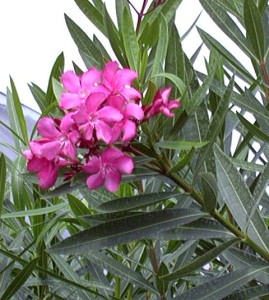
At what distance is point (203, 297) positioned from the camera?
0.55 meters

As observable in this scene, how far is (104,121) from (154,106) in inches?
1.9

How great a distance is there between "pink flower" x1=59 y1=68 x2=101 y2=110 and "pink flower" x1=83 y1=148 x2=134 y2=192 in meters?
0.05

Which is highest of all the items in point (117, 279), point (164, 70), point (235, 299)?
point (164, 70)

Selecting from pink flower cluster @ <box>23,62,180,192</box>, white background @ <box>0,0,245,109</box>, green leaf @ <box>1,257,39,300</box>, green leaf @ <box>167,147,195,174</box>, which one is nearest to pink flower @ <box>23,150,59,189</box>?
pink flower cluster @ <box>23,62,180,192</box>

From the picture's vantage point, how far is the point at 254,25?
2.01 ft

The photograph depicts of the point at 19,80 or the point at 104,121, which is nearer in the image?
the point at 104,121

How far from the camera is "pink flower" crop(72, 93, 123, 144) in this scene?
0.45m

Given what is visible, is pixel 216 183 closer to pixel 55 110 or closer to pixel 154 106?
pixel 154 106

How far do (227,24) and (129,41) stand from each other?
0.18 metres

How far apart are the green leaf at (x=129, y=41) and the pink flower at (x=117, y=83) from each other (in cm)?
6

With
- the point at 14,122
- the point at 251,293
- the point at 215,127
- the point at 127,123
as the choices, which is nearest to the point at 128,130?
the point at 127,123

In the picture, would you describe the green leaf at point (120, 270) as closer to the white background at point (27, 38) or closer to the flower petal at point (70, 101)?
the flower petal at point (70, 101)

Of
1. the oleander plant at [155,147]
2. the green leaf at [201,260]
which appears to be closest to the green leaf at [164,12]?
the oleander plant at [155,147]

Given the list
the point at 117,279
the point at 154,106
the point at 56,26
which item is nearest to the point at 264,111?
the point at 154,106
